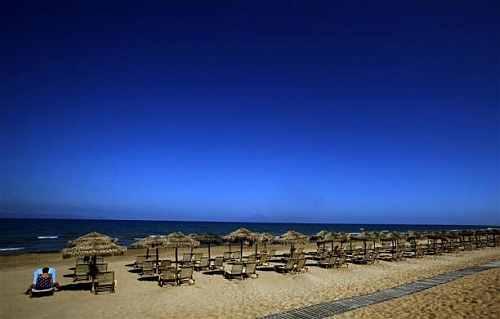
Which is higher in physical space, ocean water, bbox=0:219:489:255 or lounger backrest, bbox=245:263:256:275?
lounger backrest, bbox=245:263:256:275

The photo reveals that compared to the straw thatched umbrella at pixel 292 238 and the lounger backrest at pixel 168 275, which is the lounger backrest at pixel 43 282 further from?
the straw thatched umbrella at pixel 292 238

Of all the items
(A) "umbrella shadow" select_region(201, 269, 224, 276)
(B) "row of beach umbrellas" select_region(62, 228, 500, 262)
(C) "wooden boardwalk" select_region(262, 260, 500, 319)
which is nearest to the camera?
(C) "wooden boardwalk" select_region(262, 260, 500, 319)

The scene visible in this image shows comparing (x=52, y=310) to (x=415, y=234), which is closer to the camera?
(x=52, y=310)

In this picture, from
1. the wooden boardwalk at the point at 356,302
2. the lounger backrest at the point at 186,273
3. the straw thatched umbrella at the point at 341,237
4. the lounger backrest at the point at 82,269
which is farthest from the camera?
the straw thatched umbrella at the point at 341,237

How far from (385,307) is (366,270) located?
6841 millimetres

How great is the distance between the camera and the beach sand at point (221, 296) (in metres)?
8.23

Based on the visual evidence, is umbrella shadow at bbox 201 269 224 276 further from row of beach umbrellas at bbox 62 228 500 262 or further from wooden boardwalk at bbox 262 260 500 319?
wooden boardwalk at bbox 262 260 500 319

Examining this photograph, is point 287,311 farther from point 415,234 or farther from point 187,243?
point 415,234

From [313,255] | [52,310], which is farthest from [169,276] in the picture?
[313,255]

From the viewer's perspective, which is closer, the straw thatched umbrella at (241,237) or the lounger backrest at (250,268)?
the lounger backrest at (250,268)

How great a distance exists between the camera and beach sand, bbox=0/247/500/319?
8227 mm

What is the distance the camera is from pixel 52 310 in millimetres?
8445

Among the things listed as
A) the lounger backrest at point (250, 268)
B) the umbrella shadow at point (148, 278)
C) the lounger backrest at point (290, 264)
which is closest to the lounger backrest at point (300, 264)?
the lounger backrest at point (290, 264)

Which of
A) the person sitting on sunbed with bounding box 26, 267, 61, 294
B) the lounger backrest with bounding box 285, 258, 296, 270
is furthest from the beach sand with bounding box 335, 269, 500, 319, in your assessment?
the person sitting on sunbed with bounding box 26, 267, 61, 294
